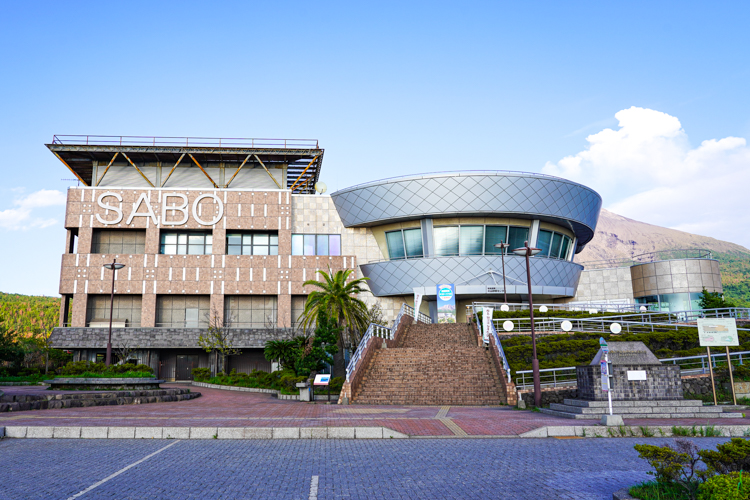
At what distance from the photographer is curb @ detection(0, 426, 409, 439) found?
1212 cm

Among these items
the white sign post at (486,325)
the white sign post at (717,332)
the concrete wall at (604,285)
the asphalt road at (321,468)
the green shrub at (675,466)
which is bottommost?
the asphalt road at (321,468)

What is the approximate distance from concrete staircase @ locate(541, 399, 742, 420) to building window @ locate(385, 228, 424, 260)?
3134 centimetres

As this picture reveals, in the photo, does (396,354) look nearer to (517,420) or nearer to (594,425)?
(517,420)

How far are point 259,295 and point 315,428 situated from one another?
36.4 metres

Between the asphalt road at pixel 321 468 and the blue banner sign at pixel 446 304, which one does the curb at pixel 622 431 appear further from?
the blue banner sign at pixel 446 304

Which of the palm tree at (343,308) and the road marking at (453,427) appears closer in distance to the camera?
the road marking at (453,427)

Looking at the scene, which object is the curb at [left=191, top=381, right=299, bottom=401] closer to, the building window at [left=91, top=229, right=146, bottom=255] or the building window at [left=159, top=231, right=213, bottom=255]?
the building window at [left=159, top=231, right=213, bottom=255]

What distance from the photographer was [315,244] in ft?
157

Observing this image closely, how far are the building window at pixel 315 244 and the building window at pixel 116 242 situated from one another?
1339 centimetres

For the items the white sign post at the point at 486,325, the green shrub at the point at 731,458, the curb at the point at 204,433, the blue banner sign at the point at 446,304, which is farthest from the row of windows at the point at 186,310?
the green shrub at the point at 731,458

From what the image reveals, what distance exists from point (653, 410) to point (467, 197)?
29.6 metres

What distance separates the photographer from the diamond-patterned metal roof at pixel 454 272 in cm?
4438

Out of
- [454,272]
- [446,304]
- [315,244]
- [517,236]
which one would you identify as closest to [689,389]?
[446,304]

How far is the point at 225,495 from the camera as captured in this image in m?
7.00
